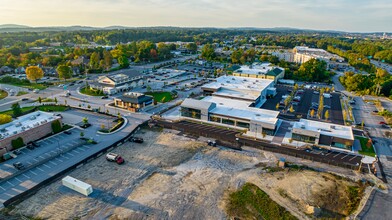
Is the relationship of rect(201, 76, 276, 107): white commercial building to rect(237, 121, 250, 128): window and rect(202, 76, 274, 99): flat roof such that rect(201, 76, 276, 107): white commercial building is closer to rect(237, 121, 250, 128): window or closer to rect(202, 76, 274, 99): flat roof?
rect(202, 76, 274, 99): flat roof

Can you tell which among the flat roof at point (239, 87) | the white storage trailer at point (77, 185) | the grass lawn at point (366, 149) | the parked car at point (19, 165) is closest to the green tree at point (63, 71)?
the flat roof at point (239, 87)

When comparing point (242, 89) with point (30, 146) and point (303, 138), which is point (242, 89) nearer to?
point (303, 138)

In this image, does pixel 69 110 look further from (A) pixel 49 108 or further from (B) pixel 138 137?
(B) pixel 138 137

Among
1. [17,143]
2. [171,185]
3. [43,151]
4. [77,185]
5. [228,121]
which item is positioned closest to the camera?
[77,185]

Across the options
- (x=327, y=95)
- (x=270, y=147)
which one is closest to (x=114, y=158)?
→ (x=270, y=147)

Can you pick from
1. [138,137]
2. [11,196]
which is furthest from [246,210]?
[11,196]

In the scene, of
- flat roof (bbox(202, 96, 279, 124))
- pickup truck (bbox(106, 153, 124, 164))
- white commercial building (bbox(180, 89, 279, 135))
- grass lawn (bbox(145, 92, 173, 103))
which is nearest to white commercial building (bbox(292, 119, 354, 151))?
white commercial building (bbox(180, 89, 279, 135))

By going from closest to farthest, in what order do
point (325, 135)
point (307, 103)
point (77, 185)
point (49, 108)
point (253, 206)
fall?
point (253, 206)
point (77, 185)
point (325, 135)
point (49, 108)
point (307, 103)
